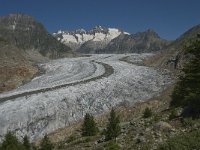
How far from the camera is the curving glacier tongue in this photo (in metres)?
46.0

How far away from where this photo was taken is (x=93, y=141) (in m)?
26.6

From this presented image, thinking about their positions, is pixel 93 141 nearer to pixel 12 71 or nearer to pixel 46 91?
pixel 46 91

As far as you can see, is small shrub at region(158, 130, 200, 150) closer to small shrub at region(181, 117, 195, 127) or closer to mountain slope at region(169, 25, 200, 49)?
small shrub at region(181, 117, 195, 127)

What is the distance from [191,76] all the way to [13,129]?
85.7 feet

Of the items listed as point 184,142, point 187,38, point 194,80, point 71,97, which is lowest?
point 71,97

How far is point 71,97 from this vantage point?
54094 mm

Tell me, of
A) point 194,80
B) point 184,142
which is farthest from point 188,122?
point 184,142

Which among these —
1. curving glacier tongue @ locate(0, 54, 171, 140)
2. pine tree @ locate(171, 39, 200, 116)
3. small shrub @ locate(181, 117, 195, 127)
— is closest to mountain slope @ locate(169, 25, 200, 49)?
curving glacier tongue @ locate(0, 54, 171, 140)

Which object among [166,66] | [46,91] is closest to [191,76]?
[46,91]

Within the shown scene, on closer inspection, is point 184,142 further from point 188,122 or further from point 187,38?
point 187,38

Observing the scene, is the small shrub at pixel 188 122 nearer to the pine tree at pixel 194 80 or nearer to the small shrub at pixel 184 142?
the pine tree at pixel 194 80

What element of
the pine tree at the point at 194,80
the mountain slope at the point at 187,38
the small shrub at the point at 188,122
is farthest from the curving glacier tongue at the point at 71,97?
the mountain slope at the point at 187,38

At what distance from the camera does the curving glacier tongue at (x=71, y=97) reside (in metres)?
46.0

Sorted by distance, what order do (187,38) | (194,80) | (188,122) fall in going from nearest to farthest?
(188,122) → (194,80) → (187,38)
